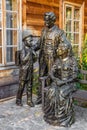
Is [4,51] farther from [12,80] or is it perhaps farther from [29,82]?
[29,82]

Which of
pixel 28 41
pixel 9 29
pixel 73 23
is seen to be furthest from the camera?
pixel 73 23

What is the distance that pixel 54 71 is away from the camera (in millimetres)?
4988

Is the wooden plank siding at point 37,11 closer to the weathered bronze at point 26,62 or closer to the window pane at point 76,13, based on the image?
the window pane at point 76,13

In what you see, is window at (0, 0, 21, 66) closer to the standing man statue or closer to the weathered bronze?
the weathered bronze

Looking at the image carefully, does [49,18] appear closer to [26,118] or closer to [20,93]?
[20,93]

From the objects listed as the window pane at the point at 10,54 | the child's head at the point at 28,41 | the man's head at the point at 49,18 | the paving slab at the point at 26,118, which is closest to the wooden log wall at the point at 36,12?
the window pane at the point at 10,54

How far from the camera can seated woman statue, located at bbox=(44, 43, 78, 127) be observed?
4.60 m

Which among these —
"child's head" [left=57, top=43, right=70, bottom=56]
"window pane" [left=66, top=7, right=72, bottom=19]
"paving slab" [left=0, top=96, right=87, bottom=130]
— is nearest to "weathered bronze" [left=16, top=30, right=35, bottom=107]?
"paving slab" [left=0, top=96, right=87, bottom=130]

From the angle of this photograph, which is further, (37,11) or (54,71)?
(37,11)

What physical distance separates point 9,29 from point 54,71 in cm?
238

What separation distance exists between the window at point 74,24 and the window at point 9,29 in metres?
2.19

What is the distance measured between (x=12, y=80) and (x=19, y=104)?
134 centimetres

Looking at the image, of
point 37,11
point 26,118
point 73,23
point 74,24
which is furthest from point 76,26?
point 26,118

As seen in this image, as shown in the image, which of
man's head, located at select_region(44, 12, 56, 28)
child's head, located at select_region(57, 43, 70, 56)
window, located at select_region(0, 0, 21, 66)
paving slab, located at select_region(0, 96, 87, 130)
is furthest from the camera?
window, located at select_region(0, 0, 21, 66)
